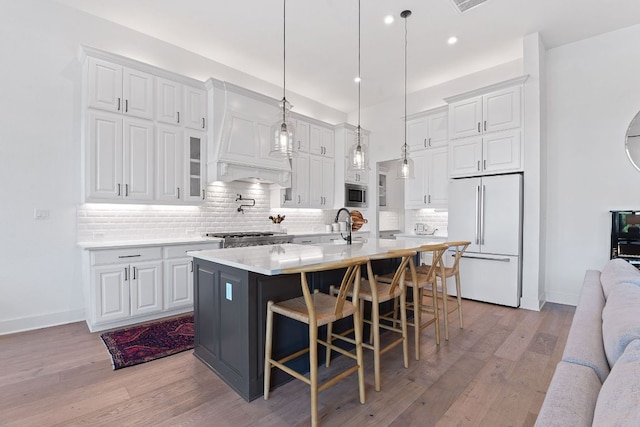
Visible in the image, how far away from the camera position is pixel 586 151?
4184 millimetres

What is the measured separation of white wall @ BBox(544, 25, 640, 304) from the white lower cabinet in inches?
190

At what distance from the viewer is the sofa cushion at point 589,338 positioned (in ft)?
3.89

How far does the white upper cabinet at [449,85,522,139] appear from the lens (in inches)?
167

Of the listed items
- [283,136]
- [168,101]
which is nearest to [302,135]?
[168,101]

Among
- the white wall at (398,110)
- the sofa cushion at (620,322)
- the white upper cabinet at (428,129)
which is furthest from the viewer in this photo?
the white upper cabinet at (428,129)

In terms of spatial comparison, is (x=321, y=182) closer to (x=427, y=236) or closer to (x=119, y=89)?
(x=427, y=236)

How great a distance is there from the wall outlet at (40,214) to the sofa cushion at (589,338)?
452 centimetres

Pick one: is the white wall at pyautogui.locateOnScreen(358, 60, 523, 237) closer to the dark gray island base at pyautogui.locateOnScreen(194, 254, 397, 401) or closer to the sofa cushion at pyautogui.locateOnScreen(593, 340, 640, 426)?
the dark gray island base at pyautogui.locateOnScreen(194, 254, 397, 401)

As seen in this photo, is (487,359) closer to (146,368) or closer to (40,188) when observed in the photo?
(146,368)

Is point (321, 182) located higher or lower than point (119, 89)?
lower

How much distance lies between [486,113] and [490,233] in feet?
5.49

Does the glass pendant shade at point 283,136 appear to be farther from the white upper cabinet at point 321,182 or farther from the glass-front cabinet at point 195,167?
the white upper cabinet at point 321,182

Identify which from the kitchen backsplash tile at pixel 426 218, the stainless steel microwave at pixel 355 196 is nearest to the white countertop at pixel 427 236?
the kitchen backsplash tile at pixel 426 218

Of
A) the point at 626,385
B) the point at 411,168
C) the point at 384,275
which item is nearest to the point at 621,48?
the point at 411,168
